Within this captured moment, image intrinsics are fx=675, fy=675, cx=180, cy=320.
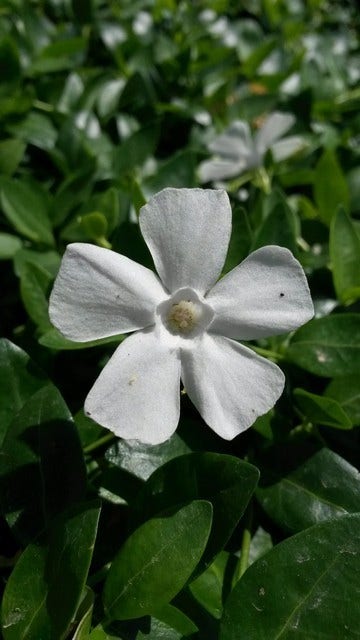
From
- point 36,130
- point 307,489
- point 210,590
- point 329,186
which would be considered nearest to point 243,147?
point 329,186

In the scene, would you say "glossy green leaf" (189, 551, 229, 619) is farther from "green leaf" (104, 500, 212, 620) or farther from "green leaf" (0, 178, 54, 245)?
"green leaf" (0, 178, 54, 245)

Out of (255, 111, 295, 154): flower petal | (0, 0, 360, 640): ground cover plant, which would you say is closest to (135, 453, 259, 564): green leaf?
(0, 0, 360, 640): ground cover plant

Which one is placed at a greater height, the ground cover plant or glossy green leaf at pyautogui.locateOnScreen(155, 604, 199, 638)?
the ground cover plant

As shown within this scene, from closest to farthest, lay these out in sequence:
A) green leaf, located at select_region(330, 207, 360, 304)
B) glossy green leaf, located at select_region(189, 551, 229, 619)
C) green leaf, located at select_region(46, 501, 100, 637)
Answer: green leaf, located at select_region(46, 501, 100, 637) → glossy green leaf, located at select_region(189, 551, 229, 619) → green leaf, located at select_region(330, 207, 360, 304)

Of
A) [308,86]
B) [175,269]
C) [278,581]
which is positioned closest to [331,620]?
[278,581]

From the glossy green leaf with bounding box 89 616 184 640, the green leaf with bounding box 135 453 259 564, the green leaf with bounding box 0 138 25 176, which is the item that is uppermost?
the green leaf with bounding box 0 138 25 176

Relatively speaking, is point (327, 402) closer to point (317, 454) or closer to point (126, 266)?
point (317, 454)
